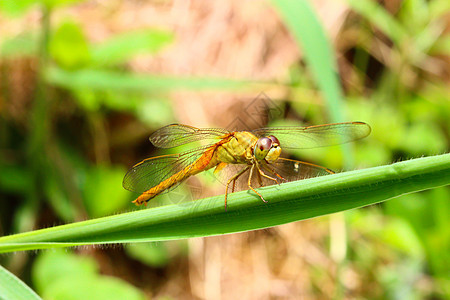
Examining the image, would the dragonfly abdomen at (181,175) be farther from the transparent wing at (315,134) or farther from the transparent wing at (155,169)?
the transparent wing at (315,134)

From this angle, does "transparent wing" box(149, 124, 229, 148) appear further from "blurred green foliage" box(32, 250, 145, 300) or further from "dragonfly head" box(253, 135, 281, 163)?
"blurred green foliage" box(32, 250, 145, 300)

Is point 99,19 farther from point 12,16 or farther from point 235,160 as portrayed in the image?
point 235,160

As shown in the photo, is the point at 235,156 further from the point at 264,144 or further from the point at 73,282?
the point at 73,282

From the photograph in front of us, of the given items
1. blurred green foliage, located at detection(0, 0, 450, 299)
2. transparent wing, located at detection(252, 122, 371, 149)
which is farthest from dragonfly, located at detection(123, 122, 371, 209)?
blurred green foliage, located at detection(0, 0, 450, 299)

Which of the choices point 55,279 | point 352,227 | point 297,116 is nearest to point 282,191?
point 55,279

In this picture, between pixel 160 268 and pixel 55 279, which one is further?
pixel 160 268

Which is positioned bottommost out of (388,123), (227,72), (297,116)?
(388,123)

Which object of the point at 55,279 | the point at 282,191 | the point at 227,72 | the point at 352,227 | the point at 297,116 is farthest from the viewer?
the point at 227,72

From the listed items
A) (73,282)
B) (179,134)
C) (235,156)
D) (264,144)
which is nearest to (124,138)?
(73,282)

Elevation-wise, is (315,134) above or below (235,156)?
above
